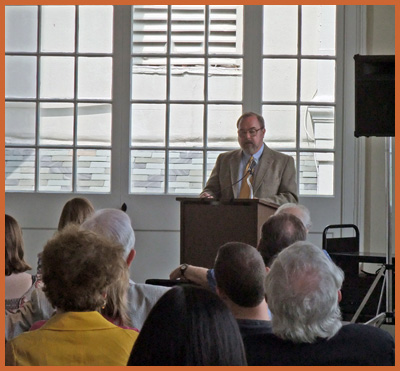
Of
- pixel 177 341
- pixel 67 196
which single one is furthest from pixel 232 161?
pixel 177 341

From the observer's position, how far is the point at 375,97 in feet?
17.3

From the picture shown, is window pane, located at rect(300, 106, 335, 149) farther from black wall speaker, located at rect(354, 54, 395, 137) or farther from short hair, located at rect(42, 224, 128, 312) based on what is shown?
short hair, located at rect(42, 224, 128, 312)

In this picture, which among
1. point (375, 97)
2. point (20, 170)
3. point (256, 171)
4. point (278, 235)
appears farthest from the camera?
point (20, 170)

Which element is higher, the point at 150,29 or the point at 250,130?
the point at 150,29

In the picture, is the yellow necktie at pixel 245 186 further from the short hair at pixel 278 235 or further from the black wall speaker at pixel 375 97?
the short hair at pixel 278 235

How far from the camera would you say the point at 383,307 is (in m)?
5.23

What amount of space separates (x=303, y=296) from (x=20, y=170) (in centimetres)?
479

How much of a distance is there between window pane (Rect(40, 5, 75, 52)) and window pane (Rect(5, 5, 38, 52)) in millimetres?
76

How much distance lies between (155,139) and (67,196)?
0.84 meters

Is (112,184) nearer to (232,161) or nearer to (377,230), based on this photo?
(232,161)

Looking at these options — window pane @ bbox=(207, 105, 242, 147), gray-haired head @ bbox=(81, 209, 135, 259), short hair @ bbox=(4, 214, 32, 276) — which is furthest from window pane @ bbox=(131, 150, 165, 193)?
gray-haired head @ bbox=(81, 209, 135, 259)

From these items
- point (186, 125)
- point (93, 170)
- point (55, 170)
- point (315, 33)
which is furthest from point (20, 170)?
point (315, 33)

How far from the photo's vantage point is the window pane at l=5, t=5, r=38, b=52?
654 centimetres

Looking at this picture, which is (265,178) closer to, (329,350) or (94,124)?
(94,124)
